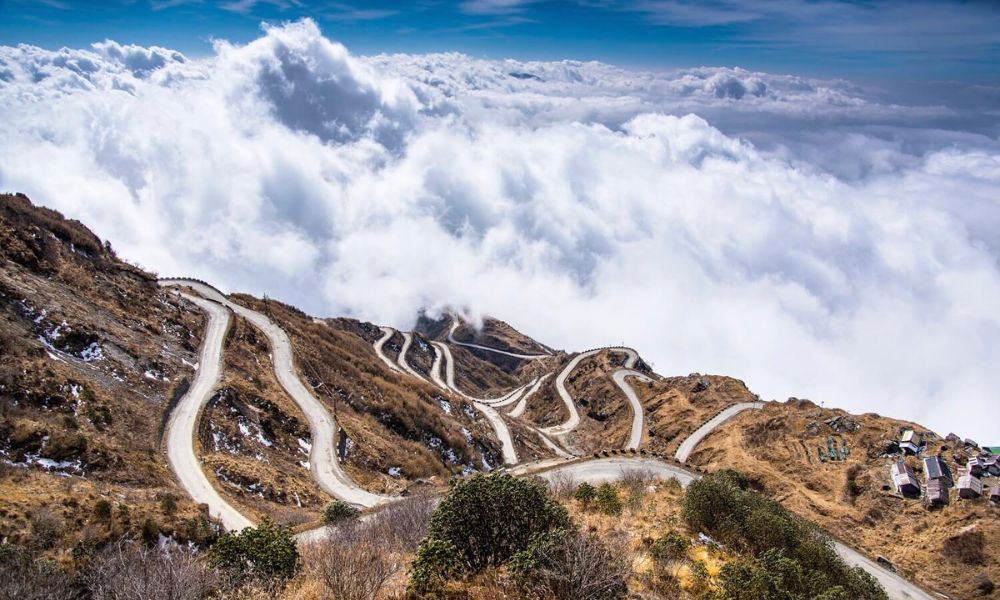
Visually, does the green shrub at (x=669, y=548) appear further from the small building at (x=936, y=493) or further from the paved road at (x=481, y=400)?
the paved road at (x=481, y=400)

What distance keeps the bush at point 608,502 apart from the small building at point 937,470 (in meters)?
45.9

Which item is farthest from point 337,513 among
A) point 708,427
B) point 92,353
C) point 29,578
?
point 708,427

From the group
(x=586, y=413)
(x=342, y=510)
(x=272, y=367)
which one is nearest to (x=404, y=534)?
(x=342, y=510)

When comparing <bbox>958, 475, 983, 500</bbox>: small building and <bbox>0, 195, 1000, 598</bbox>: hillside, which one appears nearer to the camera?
<bbox>0, 195, 1000, 598</bbox>: hillside

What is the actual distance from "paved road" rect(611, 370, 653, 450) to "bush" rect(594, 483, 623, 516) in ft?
168

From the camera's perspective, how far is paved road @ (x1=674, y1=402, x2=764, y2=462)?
83.2m

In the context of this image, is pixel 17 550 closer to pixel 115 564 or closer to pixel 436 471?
pixel 115 564

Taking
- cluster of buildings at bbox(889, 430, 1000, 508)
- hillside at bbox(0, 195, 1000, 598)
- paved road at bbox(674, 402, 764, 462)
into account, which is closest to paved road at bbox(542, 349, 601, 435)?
hillside at bbox(0, 195, 1000, 598)

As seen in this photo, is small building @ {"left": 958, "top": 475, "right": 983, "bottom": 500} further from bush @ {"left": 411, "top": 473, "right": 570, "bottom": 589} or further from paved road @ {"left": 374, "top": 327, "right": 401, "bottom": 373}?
paved road @ {"left": 374, "top": 327, "right": 401, "bottom": 373}

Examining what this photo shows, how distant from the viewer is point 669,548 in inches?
920

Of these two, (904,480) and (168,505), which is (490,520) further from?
(904,480)

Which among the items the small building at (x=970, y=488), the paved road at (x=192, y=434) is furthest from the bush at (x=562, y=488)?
the small building at (x=970, y=488)

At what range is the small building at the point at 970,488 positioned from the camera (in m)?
52.6

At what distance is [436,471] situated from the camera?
63.0 meters
